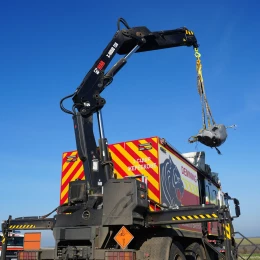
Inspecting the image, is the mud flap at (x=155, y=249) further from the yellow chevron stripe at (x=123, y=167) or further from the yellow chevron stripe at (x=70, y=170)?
the yellow chevron stripe at (x=70, y=170)

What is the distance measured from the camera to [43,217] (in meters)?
7.96

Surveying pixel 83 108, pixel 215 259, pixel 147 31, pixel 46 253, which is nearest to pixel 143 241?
pixel 46 253

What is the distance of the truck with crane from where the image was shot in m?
6.61

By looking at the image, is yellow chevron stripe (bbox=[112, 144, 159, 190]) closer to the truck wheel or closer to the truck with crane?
the truck with crane

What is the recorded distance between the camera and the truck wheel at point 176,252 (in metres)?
7.30

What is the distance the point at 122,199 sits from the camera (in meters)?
6.70

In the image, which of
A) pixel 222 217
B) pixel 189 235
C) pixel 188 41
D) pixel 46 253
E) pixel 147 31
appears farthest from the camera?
pixel 188 41

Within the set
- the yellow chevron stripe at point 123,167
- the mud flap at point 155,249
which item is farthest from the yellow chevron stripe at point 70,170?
the mud flap at point 155,249

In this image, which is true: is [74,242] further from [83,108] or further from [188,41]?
[188,41]

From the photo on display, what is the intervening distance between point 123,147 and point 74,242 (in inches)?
101

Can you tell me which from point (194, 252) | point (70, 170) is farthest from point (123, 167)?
point (194, 252)

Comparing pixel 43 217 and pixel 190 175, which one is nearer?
pixel 43 217

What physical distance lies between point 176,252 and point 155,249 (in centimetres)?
73

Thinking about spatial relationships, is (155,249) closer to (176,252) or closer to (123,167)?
(176,252)
